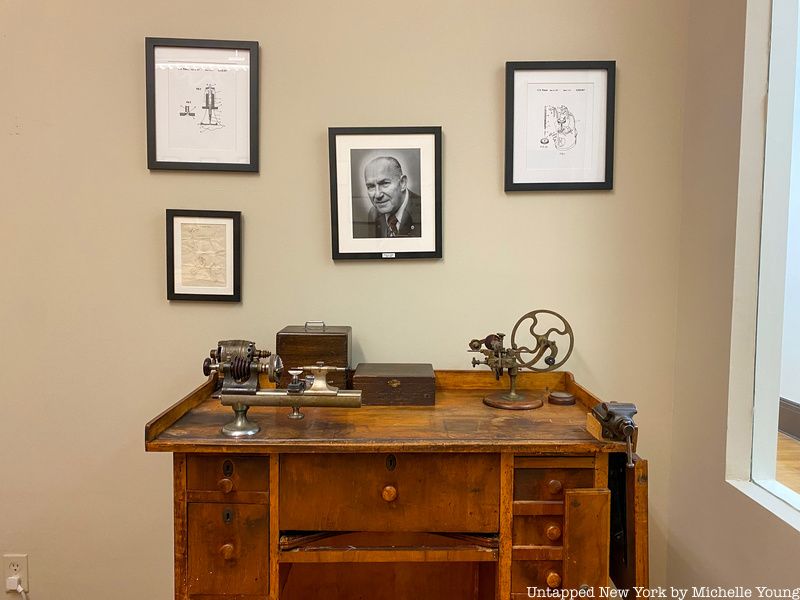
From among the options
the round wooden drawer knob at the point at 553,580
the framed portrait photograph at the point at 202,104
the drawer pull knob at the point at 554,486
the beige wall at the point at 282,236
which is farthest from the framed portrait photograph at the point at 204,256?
the round wooden drawer knob at the point at 553,580

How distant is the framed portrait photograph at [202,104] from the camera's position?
185cm

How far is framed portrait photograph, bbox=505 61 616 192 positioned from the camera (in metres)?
1.86

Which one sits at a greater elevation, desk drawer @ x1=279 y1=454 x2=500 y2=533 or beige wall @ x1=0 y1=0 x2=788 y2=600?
beige wall @ x1=0 y1=0 x2=788 y2=600

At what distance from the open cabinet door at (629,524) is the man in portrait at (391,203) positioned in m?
1.02

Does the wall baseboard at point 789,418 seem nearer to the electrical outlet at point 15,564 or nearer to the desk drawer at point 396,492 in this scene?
the desk drawer at point 396,492

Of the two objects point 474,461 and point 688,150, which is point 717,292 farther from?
point 474,461

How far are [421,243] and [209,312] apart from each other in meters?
0.82

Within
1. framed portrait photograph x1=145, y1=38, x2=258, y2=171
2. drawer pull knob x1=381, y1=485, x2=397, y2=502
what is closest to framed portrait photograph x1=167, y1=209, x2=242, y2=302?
framed portrait photograph x1=145, y1=38, x2=258, y2=171

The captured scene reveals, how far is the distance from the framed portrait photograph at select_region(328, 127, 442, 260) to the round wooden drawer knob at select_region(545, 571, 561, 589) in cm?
106

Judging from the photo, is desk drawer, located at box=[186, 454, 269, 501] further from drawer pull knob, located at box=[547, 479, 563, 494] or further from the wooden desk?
drawer pull knob, located at box=[547, 479, 563, 494]

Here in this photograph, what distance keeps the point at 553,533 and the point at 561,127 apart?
1.35 m

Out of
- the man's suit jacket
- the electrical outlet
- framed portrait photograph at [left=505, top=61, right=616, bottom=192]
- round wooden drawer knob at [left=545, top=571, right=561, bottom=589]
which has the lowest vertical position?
the electrical outlet

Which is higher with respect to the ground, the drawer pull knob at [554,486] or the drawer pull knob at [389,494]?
the drawer pull knob at [554,486]

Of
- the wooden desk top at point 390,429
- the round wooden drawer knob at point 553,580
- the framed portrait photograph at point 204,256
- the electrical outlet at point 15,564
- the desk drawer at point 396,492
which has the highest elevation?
the framed portrait photograph at point 204,256
